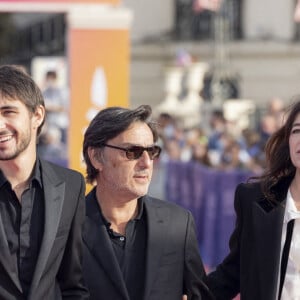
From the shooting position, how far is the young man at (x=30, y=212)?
4.02 meters

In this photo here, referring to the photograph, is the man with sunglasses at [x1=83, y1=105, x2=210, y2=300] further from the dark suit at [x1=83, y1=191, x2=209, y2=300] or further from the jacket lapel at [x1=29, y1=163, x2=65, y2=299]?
the jacket lapel at [x1=29, y1=163, x2=65, y2=299]

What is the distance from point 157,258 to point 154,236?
0.09 meters

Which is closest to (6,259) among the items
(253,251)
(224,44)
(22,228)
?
(22,228)

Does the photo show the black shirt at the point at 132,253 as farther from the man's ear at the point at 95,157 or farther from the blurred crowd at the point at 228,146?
the blurred crowd at the point at 228,146

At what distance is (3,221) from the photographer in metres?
4.03

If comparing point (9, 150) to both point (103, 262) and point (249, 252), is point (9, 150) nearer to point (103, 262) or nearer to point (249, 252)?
point (103, 262)

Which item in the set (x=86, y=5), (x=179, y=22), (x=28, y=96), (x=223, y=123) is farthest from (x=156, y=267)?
(x=179, y=22)

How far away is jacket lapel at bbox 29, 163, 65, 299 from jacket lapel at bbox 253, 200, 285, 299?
0.82 meters

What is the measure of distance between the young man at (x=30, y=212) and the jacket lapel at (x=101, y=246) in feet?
0.51

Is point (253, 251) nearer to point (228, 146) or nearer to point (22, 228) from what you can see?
point (22, 228)

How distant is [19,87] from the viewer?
4113 mm

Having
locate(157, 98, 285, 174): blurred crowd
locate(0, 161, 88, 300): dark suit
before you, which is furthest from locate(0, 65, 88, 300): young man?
locate(157, 98, 285, 174): blurred crowd

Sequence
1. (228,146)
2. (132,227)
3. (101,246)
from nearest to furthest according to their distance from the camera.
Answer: (101,246)
(132,227)
(228,146)

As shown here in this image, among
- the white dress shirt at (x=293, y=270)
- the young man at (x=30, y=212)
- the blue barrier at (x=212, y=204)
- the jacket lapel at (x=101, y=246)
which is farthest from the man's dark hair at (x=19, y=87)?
the blue barrier at (x=212, y=204)
